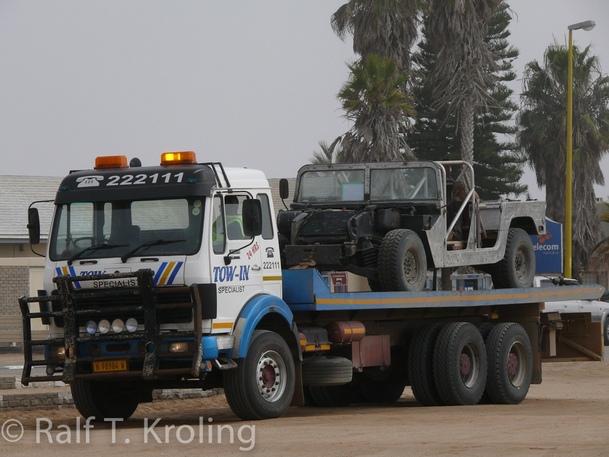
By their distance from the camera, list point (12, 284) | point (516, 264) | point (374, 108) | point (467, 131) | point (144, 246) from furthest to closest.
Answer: point (467, 131)
point (374, 108)
point (12, 284)
point (516, 264)
point (144, 246)

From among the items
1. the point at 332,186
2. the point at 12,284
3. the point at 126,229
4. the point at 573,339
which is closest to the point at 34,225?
the point at 126,229

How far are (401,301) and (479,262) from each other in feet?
7.39

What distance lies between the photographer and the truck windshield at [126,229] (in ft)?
44.1

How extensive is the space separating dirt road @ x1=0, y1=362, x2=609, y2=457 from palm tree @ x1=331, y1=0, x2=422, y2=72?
27.6 metres

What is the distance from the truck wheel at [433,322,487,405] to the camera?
16.7m

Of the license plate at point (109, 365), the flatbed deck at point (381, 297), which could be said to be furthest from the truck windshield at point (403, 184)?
the license plate at point (109, 365)

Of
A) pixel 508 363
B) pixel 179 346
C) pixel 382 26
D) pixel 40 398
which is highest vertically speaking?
pixel 382 26

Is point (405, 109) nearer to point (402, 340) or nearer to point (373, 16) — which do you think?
point (373, 16)

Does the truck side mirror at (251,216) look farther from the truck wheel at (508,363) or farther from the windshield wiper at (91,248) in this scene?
the truck wheel at (508,363)

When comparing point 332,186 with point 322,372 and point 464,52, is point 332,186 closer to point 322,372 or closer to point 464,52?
point 322,372

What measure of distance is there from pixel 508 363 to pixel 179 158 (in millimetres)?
6277

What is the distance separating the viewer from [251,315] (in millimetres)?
13664

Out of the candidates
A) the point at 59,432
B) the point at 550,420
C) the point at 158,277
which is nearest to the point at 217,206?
the point at 158,277

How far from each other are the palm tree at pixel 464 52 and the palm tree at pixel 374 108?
254 inches
